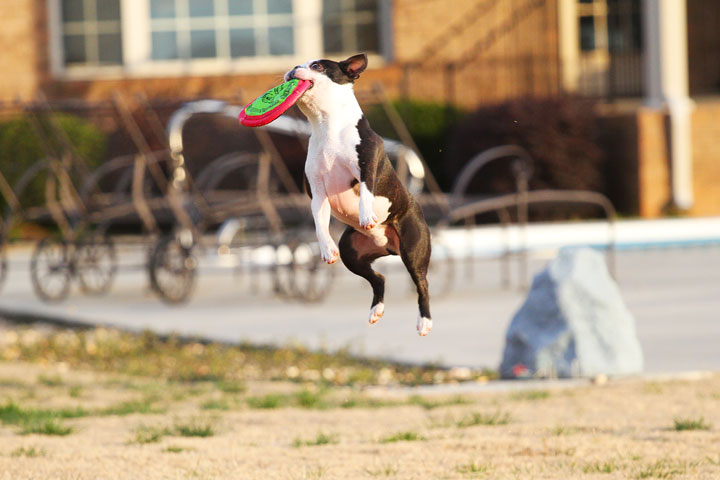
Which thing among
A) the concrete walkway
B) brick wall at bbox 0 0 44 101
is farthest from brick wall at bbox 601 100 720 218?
brick wall at bbox 0 0 44 101

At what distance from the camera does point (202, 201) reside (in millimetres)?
9930

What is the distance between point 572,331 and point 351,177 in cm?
430

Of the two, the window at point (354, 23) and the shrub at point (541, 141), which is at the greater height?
the window at point (354, 23)

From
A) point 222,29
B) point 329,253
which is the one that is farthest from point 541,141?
point 329,253

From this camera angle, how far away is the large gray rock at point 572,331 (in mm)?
6336

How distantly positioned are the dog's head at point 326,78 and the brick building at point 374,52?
15500 millimetres

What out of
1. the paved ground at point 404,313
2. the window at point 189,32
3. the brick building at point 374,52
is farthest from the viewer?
the window at point 189,32

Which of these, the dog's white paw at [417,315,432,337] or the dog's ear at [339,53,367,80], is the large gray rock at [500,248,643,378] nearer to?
the dog's white paw at [417,315,432,337]

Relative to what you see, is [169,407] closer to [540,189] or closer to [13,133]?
[540,189]

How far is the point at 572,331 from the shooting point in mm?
6340

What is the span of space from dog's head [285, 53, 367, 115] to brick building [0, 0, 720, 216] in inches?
610

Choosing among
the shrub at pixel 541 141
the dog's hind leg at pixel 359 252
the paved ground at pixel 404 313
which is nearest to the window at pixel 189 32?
the shrub at pixel 541 141

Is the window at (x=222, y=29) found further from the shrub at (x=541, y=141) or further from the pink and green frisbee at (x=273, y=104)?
the pink and green frisbee at (x=273, y=104)

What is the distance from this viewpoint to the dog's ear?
2.20 m
